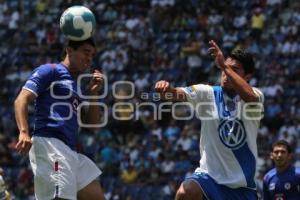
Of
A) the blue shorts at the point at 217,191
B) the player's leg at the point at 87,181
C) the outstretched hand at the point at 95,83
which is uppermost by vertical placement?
the outstretched hand at the point at 95,83

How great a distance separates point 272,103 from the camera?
2145 cm

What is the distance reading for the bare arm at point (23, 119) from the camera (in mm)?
7180

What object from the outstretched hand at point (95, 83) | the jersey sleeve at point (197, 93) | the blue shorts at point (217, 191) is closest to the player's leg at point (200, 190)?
the blue shorts at point (217, 191)

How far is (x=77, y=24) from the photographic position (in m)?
8.19

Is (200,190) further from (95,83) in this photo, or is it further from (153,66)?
(153,66)

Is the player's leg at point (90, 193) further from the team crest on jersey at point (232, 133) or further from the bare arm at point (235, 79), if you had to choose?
the bare arm at point (235, 79)

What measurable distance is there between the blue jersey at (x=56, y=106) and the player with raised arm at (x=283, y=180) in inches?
151

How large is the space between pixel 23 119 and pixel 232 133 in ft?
7.45

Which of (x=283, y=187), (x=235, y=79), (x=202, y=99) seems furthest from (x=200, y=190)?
(x=283, y=187)

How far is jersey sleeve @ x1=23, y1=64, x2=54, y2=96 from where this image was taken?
7770mm

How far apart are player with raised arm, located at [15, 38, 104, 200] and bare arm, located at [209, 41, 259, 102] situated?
1.12 m

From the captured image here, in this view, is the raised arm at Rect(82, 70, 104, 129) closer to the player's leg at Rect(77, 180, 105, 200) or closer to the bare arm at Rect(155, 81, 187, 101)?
the bare arm at Rect(155, 81, 187, 101)

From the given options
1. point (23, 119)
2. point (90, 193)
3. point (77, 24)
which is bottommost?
point (90, 193)

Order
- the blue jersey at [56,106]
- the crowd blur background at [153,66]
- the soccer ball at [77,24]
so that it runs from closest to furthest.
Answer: the blue jersey at [56,106]
the soccer ball at [77,24]
the crowd blur background at [153,66]
